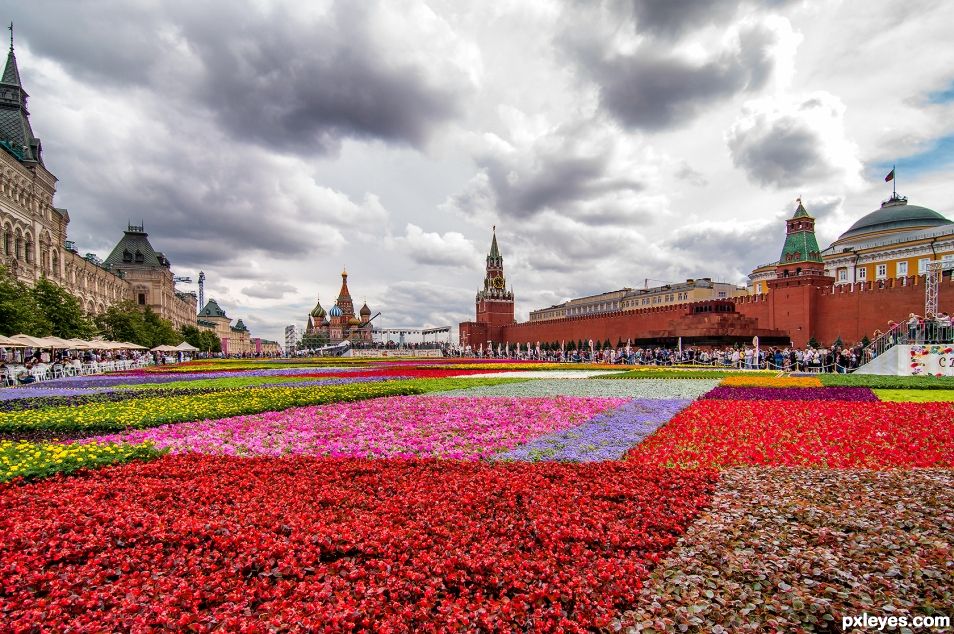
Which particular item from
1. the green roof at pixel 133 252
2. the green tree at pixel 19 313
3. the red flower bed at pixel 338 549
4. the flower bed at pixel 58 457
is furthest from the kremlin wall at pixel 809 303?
the green roof at pixel 133 252

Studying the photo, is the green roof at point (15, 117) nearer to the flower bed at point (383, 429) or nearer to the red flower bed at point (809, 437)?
the flower bed at point (383, 429)

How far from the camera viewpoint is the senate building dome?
5288cm

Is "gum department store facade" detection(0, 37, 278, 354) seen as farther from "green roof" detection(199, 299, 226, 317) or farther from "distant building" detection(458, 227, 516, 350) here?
Result: "green roof" detection(199, 299, 226, 317)

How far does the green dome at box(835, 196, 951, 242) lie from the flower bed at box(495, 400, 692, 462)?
59503 mm

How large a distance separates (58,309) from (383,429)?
1414 inches

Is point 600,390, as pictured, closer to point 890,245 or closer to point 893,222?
point 890,245

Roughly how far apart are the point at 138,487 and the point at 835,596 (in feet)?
19.4

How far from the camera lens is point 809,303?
1555 inches

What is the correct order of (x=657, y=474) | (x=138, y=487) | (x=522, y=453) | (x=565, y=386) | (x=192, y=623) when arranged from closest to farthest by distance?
(x=192, y=623) < (x=138, y=487) < (x=657, y=474) < (x=522, y=453) < (x=565, y=386)

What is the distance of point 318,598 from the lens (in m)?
3.06

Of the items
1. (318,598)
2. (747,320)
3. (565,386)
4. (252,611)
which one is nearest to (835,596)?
(318,598)

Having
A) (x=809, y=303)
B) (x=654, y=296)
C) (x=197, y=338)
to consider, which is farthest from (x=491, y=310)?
(x=809, y=303)

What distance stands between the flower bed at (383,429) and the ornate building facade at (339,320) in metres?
111

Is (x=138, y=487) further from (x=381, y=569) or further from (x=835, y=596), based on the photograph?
(x=835, y=596)
